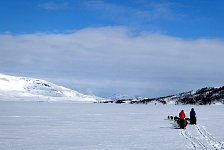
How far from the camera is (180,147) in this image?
1625cm

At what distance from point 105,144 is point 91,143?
720 millimetres

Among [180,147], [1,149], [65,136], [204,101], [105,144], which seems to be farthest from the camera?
[204,101]

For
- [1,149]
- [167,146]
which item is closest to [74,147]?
[1,149]

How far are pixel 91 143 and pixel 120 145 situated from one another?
1.49 metres

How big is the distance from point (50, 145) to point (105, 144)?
2.40m

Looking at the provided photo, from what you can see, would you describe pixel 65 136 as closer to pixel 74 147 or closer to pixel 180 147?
pixel 74 147

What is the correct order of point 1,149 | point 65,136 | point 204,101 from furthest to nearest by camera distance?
1. point 204,101
2. point 65,136
3. point 1,149

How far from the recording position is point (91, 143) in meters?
17.7

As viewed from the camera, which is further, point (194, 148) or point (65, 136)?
point (65, 136)

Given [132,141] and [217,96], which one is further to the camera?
[217,96]

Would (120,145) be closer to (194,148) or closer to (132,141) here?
(132,141)

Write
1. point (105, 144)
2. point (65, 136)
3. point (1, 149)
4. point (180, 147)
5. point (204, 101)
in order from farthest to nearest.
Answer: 1. point (204, 101)
2. point (65, 136)
3. point (105, 144)
4. point (180, 147)
5. point (1, 149)

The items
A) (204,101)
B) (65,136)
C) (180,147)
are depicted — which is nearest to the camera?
(180,147)

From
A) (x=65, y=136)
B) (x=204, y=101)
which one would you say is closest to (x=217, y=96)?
(x=204, y=101)
